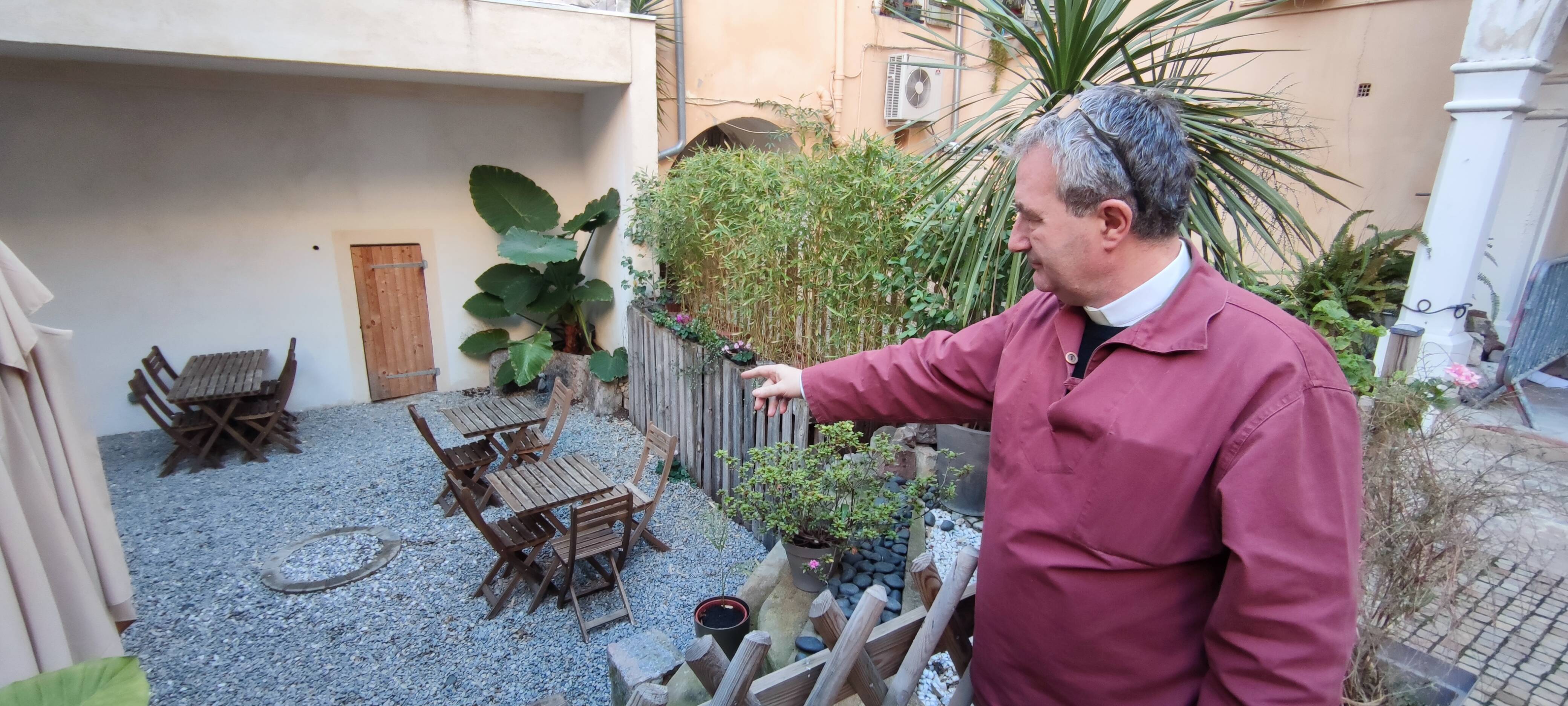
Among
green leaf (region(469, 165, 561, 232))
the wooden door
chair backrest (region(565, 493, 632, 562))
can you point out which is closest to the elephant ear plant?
green leaf (region(469, 165, 561, 232))

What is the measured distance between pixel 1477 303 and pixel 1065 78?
200 inches

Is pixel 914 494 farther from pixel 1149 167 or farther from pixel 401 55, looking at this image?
pixel 401 55

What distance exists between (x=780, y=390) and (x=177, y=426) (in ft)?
21.4

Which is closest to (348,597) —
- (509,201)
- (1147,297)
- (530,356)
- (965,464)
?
(530,356)

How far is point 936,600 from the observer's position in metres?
1.72

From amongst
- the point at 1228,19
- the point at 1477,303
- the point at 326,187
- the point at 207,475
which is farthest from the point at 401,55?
the point at 1477,303

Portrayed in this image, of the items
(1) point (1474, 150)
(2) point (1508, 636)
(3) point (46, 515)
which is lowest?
(2) point (1508, 636)

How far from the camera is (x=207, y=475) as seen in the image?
571 centimetres

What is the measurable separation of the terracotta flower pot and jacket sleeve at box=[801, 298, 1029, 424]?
4.82 ft

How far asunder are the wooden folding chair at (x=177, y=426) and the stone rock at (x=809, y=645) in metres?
5.80

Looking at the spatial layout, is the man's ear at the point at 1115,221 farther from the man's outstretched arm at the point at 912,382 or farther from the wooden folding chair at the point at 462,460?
the wooden folding chair at the point at 462,460

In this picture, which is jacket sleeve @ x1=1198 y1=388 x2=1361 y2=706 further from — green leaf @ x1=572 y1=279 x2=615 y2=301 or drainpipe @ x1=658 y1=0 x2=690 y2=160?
drainpipe @ x1=658 y1=0 x2=690 y2=160

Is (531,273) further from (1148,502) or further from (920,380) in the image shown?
(1148,502)

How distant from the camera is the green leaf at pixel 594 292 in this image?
22.9 ft
